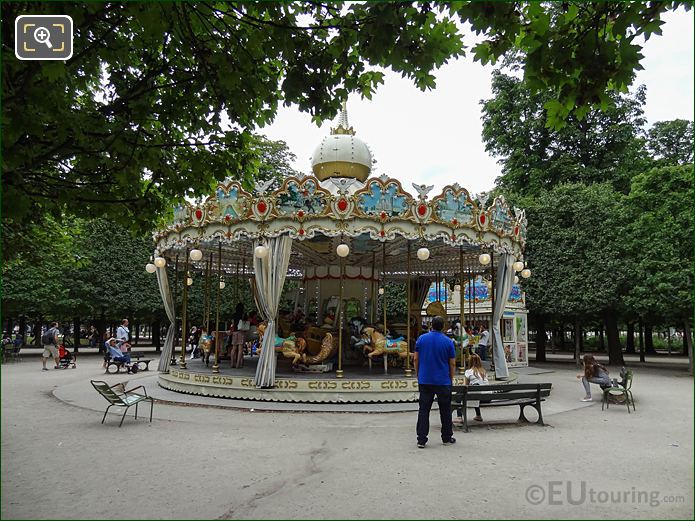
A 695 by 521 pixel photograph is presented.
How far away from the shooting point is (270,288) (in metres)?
10.9

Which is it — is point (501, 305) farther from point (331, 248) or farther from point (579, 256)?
point (579, 256)

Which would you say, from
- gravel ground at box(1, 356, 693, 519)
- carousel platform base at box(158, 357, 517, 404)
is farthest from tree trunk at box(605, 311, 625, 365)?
carousel platform base at box(158, 357, 517, 404)

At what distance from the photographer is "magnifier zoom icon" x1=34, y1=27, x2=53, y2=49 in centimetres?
377

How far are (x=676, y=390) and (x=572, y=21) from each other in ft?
41.8

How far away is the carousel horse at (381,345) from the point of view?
12227 millimetres

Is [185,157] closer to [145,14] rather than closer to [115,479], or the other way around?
[145,14]

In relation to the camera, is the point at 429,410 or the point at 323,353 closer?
the point at 429,410

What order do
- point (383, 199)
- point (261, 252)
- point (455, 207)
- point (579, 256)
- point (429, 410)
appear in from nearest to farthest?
1. point (429, 410)
2. point (261, 252)
3. point (383, 199)
4. point (455, 207)
5. point (579, 256)

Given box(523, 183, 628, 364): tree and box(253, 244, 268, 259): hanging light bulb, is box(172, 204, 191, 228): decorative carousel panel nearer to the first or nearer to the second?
box(253, 244, 268, 259): hanging light bulb

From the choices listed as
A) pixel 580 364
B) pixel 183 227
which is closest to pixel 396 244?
pixel 183 227

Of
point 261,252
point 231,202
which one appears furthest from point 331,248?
point 261,252

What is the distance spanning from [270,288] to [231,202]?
2323mm

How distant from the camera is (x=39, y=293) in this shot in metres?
22.7

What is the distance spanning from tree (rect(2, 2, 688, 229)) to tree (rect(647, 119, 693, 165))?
29.8 m
